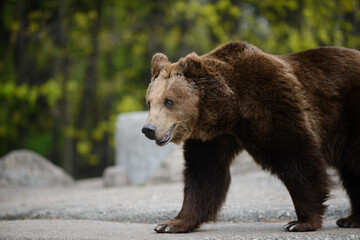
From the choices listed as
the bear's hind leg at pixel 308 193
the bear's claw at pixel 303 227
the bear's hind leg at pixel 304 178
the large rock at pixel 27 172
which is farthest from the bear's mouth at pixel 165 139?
the large rock at pixel 27 172

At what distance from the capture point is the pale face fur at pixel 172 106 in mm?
4156

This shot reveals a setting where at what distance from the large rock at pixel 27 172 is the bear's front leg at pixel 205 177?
7757 mm

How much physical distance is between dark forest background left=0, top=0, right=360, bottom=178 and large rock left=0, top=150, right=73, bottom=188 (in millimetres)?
2231

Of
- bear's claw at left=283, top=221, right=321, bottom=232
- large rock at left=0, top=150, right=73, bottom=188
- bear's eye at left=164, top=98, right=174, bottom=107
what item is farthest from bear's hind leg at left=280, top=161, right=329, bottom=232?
large rock at left=0, top=150, right=73, bottom=188

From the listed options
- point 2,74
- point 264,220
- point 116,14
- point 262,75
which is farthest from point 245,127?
point 116,14

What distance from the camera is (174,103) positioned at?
14.0 feet

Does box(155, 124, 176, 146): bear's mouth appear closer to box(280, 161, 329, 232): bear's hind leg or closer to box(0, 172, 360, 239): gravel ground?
box(0, 172, 360, 239): gravel ground

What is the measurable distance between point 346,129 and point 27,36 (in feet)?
42.4

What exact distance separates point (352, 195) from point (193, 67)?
86.9 inches

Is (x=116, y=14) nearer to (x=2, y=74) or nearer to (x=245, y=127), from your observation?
(x=2, y=74)

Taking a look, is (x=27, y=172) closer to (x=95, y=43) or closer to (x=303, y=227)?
(x=95, y=43)

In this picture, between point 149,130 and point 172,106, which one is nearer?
point 149,130

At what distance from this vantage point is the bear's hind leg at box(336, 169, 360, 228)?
15.8 ft

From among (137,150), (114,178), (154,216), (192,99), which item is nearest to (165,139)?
(192,99)
